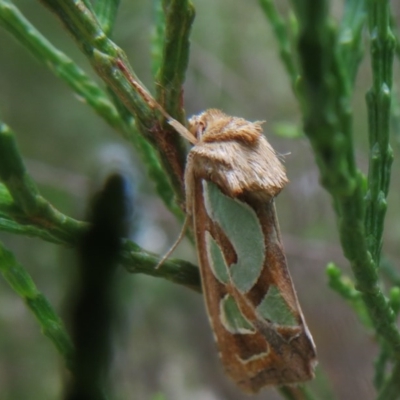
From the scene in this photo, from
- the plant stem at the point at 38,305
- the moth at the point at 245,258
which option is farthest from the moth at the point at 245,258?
the plant stem at the point at 38,305

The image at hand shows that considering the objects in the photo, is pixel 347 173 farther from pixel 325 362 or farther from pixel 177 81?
pixel 325 362

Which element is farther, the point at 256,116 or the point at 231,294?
the point at 256,116

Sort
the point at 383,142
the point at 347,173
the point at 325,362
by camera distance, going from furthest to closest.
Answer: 1. the point at 325,362
2. the point at 383,142
3. the point at 347,173

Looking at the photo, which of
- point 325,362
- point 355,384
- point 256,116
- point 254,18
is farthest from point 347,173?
point 254,18

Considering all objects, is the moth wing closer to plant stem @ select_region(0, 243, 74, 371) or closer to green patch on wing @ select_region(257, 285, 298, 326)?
green patch on wing @ select_region(257, 285, 298, 326)

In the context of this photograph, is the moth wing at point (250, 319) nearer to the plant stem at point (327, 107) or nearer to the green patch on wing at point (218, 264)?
the green patch on wing at point (218, 264)

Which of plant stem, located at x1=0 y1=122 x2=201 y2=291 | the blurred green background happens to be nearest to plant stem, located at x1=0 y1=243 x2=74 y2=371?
plant stem, located at x1=0 y1=122 x2=201 y2=291

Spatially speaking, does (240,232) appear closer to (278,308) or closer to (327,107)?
(278,308)
